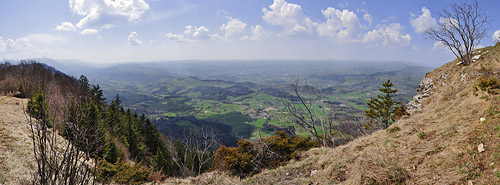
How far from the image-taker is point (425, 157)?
21.0 feet

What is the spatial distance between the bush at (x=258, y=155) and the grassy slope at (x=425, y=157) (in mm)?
1006

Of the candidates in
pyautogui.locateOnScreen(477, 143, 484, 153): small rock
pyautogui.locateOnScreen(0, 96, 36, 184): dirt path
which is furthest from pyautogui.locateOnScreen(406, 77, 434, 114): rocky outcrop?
pyautogui.locateOnScreen(0, 96, 36, 184): dirt path

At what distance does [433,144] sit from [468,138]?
36.7 inches

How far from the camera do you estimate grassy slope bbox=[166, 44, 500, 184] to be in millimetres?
5207

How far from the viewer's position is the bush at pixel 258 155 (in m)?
11.9

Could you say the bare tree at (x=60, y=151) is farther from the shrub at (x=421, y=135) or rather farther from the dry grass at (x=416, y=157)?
the shrub at (x=421, y=135)

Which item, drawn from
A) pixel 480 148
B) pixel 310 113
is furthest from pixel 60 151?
pixel 310 113

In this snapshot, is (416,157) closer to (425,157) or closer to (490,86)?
(425,157)

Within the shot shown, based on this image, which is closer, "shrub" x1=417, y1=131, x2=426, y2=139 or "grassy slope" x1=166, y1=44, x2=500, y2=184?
"grassy slope" x1=166, y1=44, x2=500, y2=184

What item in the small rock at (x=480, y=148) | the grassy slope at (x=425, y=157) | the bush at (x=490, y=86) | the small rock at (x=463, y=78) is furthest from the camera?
the small rock at (x=463, y=78)

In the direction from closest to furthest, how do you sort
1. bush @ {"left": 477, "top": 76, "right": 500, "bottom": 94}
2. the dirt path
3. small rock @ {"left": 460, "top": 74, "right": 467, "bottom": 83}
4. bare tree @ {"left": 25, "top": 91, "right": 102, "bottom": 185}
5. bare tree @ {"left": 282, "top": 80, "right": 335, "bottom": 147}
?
bare tree @ {"left": 25, "top": 91, "right": 102, "bottom": 185}, bush @ {"left": 477, "top": 76, "right": 500, "bottom": 94}, the dirt path, small rock @ {"left": 460, "top": 74, "right": 467, "bottom": 83}, bare tree @ {"left": 282, "top": 80, "right": 335, "bottom": 147}

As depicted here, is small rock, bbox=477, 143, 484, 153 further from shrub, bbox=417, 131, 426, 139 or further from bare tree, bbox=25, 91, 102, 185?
bare tree, bbox=25, 91, 102, 185

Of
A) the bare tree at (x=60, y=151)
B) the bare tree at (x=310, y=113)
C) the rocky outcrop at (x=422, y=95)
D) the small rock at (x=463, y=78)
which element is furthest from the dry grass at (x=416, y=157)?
the bare tree at (x=60, y=151)

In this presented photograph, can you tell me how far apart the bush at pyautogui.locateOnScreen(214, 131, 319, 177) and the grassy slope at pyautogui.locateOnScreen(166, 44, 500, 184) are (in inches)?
39.6
